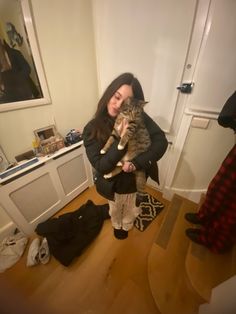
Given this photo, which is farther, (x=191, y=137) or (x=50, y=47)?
(x=191, y=137)

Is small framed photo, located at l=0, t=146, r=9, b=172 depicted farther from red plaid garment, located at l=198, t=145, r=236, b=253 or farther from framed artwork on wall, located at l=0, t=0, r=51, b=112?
red plaid garment, located at l=198, t=145, r=236, b=253

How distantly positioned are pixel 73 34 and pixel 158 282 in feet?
7.32

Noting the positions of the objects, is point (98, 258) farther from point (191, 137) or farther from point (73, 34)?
point (73, 34)

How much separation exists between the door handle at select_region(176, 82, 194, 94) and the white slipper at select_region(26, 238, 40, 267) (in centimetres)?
189

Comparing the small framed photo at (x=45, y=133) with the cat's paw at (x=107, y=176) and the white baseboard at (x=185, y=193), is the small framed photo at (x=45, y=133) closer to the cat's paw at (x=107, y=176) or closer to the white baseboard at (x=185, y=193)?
the cat's paw at (x=107, y=176)

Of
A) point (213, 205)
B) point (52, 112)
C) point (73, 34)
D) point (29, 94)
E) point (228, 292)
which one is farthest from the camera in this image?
point (52, 112)

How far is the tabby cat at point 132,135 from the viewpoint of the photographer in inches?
29.7

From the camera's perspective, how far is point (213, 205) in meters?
0.94

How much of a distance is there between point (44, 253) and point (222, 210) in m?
1.46

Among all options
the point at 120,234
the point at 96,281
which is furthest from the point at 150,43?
the point at 96,281

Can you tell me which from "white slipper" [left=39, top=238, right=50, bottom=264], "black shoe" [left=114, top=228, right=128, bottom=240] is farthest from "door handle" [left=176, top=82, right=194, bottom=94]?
"white slipper" [left=39, top=238, right=50, bottom=264]

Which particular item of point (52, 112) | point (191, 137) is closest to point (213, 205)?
point (191, 137)

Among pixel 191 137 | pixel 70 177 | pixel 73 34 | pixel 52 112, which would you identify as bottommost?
pixel 70 177

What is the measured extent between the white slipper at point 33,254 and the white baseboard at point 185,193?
1469mm
